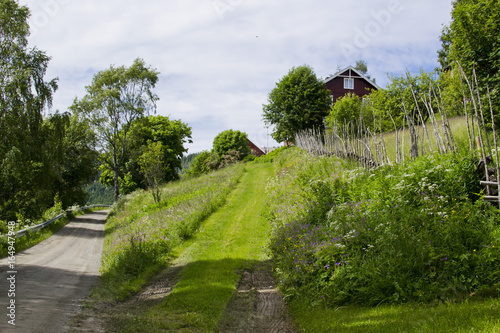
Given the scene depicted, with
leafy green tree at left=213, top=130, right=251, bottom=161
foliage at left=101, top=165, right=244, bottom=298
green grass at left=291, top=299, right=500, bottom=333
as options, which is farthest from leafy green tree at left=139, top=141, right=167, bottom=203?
leafy green tree at left=213, top=130, right=251, bottom=161

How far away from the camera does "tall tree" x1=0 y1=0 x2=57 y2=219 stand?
55.2ft

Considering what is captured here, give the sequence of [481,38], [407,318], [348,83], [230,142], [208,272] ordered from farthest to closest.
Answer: [230,142] < [348,83] < [481,38] < [208,272] < [407,318]

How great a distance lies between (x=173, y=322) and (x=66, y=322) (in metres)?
1.70

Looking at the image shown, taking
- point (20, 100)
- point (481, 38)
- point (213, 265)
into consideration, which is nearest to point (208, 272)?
point (213, 265)

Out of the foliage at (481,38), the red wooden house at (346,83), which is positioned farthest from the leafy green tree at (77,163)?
the red wooden house at (346,83)

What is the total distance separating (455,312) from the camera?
4.55 metres

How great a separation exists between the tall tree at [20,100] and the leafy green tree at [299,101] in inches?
1042

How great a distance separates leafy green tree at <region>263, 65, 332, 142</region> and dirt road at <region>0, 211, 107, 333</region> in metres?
26.7

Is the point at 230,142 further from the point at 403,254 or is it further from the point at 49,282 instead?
the point at 403,254

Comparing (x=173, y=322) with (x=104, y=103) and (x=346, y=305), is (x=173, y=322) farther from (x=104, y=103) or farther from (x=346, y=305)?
(x=104, y=103)

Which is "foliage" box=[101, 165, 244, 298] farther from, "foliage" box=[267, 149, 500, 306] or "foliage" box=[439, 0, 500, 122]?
"foliage" box=[439, 0, 500, 122]

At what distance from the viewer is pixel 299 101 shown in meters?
40.6

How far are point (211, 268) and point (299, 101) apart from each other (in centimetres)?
3311

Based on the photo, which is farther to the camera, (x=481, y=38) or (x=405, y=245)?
(x=481, y=38)
